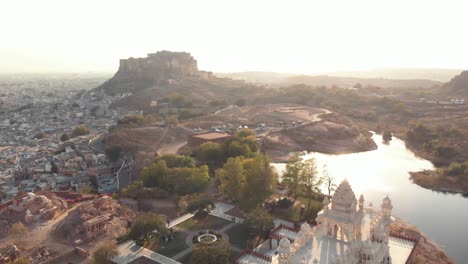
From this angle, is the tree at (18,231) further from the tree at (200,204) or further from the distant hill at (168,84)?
the distant hill at (168,84)

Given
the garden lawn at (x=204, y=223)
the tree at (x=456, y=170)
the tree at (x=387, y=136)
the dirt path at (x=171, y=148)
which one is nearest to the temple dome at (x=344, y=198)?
the garden lawn at (x=204, y=223)

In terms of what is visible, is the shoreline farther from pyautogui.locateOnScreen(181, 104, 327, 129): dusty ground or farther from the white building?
pyautogui.locateOnScreen(181, 104, 327, 129): dusty ground

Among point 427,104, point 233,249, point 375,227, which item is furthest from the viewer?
point 427,104

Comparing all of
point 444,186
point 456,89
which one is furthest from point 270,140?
point 456,89

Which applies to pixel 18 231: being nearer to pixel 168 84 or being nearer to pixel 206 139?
pixel 206 139

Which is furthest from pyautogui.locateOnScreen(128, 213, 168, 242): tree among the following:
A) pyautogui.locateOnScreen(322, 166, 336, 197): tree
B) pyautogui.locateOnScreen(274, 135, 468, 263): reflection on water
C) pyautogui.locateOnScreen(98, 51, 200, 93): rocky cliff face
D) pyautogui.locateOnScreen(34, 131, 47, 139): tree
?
pyautogui.locateOnScreen(98, 51, 200, 93): rocky cliff face

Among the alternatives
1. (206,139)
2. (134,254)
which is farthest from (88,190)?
(134,254)

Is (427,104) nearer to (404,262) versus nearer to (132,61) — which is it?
(404,262)
